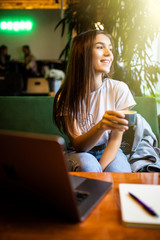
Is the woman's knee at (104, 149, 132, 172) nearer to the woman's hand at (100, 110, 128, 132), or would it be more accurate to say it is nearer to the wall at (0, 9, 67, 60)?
the woman's hand at (100, 110, 128, 132)

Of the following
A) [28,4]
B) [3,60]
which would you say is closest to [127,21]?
[3,60]

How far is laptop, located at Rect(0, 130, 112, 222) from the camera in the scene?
0.44 meters

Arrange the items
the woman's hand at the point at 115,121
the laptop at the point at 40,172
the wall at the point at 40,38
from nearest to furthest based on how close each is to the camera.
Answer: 1. the laptop at the point at 40,172
2. the woman's hand at the point at 115,121
3. the wall at the point at 40,38

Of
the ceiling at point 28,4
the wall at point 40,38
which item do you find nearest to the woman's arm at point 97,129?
the wall at point 40,38

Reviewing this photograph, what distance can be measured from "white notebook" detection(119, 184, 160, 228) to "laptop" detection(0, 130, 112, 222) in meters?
0.09

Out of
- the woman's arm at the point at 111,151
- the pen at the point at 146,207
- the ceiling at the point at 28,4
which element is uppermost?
the ceiling at the point at 28,4

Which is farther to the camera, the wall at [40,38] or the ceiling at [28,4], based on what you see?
the wall at [40,38]

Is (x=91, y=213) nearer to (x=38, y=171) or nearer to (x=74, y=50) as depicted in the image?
(x=38, y=171)

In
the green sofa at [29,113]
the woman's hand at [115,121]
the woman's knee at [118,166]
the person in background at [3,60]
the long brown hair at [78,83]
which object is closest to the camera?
the woman's hand at [115,121]

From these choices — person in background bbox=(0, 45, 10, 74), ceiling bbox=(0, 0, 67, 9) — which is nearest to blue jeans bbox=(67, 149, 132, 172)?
person in background bbox=(0, 45, 10, 74)

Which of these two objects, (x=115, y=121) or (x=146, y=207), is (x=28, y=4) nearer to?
(x=115, y=121)

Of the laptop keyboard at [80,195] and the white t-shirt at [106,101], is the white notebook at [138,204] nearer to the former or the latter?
the laptop keyboard at [80,195]

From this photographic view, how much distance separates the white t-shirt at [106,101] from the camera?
137cm

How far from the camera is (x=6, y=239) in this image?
1.59 ft
